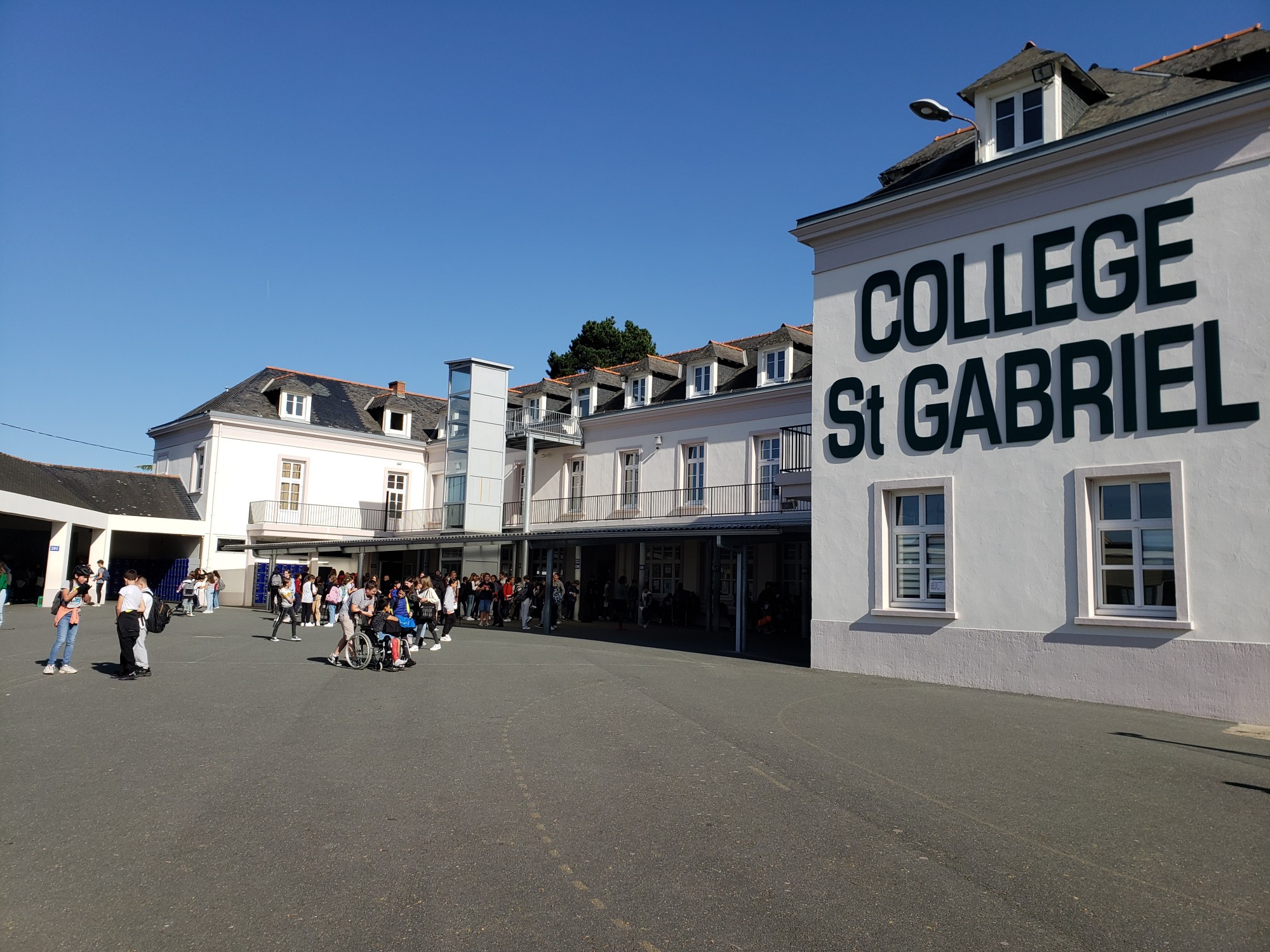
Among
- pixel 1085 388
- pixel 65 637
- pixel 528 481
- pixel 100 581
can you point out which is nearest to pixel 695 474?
pixel 528 481

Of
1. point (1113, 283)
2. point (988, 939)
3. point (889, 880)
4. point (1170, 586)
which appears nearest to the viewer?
point (988, 939)

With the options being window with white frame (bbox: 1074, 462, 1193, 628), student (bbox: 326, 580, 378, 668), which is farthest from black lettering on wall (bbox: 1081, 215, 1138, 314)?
student (bbox: 326, 580, 378, 668)

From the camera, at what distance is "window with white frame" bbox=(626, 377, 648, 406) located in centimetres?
3425

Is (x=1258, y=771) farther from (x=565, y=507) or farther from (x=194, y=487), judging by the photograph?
(x=194, y=487)

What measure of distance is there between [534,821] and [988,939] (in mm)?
2960

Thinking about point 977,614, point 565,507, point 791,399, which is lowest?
point 977,614

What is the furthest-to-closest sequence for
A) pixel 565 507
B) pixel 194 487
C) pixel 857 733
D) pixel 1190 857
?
pixel 194 487
pixel 565 507
pixel 857 733
pixel 1190 857

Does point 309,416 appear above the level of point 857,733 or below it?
above

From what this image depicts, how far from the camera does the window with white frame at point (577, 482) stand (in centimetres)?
3547

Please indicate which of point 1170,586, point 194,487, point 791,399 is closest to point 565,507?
point 791,399

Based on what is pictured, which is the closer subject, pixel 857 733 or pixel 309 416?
pixel 857 733

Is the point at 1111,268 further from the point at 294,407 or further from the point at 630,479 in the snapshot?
the point at 294,407

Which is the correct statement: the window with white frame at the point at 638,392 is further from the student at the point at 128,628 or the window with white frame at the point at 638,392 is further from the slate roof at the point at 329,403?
the student at the point at 128,628

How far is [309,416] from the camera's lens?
4191 cm
